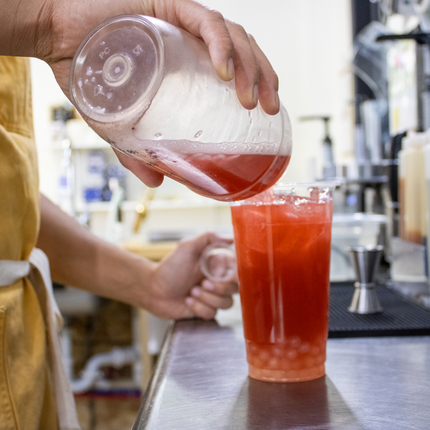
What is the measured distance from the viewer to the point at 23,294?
720 mm

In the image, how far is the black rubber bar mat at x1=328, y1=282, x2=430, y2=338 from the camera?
26.5 inches

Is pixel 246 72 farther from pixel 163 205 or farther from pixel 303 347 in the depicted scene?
pixel 163 205

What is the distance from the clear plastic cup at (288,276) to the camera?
0.52 meters

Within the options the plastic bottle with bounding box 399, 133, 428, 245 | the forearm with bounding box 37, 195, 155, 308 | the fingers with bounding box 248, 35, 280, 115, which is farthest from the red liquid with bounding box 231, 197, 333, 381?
the plastic bottle with bounding box 399, 133, 428, 245

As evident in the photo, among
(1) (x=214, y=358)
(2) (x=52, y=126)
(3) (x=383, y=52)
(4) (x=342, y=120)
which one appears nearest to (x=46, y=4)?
(1) (x=214, y=358)

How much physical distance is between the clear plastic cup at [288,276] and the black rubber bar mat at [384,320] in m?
0.17

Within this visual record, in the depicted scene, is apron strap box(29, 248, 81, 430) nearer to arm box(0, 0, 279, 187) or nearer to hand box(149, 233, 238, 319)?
hand box(149, 233, 238, 319)

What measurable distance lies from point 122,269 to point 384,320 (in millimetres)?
432

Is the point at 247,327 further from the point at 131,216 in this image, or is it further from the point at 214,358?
the point at 131,216

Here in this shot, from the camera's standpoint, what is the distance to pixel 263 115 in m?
0.46

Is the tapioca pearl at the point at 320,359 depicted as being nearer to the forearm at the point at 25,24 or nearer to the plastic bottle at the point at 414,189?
the forearm at the point at 25,24

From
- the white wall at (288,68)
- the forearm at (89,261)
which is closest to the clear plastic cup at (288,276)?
the forearm at (89,261)

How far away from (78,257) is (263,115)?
54 cm

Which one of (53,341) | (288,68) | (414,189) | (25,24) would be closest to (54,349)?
(53,341)
